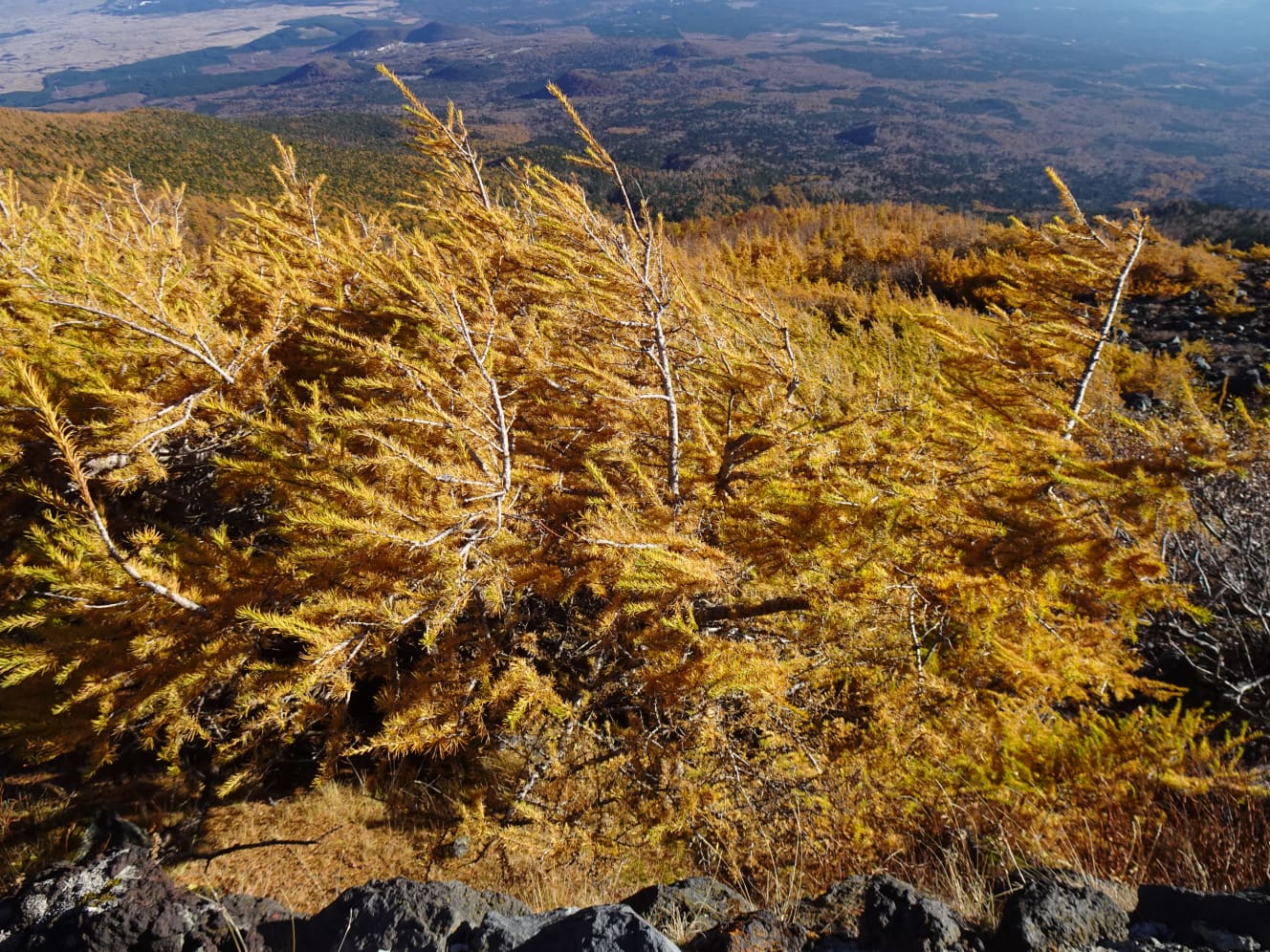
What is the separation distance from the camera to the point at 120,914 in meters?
1.96

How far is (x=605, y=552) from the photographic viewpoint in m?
2.31

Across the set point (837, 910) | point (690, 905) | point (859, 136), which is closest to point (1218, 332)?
point (837, 910)

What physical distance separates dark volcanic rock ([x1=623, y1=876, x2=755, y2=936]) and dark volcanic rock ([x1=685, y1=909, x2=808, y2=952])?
0.36 ft

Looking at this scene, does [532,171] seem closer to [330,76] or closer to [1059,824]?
[1059,824]

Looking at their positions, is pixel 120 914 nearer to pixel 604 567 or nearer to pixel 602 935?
pixel 602 935

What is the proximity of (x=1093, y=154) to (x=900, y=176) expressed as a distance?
54.7m

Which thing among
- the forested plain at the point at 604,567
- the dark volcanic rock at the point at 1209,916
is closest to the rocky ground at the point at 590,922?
the dark volcanic rock at the point at 1209,916

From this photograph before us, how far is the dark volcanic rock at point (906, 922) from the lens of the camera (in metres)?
1.92

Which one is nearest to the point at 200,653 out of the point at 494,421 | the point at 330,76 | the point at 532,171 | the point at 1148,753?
the point at 494,421

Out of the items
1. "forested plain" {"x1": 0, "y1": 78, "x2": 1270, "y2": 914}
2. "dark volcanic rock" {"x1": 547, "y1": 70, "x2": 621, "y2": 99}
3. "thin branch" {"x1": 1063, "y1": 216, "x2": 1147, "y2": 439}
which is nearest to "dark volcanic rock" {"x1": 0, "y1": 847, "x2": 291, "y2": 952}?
"forested plain" {"x1": 0, "y1": 78, "x2": 1270, "y2": 914}

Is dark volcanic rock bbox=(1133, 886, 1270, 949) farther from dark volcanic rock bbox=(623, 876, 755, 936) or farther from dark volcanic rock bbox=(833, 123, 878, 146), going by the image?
dark volcanic rock bbox=(833, 123, 878, 146)

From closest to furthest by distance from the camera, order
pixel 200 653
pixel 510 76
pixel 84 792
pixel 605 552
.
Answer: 1. pixel 605 552
2. pixel 200 653
3. pixel 84 792
4. pixel 510 76

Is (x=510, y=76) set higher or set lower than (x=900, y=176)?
higher

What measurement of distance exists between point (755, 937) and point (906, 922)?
48 centimetres
